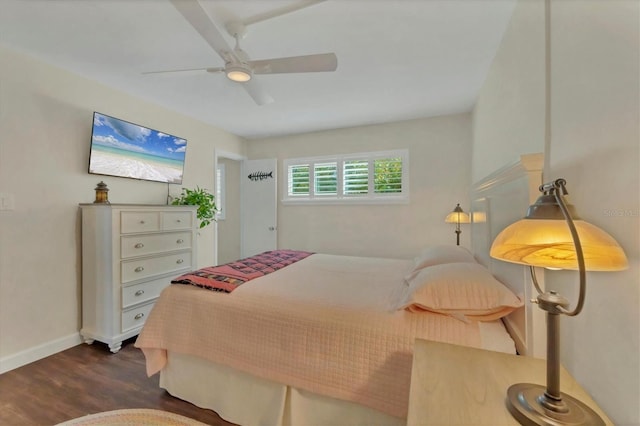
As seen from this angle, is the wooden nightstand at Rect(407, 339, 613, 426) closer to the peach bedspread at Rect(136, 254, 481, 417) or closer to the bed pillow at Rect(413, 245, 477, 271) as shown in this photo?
the peach bedspread at Rect(136, 254, 481, 417)

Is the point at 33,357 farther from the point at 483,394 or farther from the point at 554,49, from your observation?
the point at 554,49

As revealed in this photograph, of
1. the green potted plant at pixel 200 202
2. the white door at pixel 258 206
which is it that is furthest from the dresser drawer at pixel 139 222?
the white door at pixel 258 206

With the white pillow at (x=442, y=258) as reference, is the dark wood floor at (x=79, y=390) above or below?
below

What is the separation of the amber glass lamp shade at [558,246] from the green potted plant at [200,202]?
3.26 meters

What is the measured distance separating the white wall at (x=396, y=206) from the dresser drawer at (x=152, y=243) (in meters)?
1.67

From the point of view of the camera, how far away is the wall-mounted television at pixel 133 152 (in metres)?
2.50

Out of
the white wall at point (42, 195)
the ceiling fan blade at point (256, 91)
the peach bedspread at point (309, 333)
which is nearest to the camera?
the peach bedspread at point (309, 333)

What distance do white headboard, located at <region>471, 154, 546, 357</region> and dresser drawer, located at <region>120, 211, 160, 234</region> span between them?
2.91 meters

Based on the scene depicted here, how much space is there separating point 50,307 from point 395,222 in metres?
3.72

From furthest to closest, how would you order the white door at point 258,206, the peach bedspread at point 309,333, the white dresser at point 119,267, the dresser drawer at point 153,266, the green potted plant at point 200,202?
the white door at point 258,206 < the green potted plant at point 200,202 < the dresser drawer at point 153,266 < the white dresser at point 119,267 < the peach bedspread at point 309,333

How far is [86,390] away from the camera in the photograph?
182 cm

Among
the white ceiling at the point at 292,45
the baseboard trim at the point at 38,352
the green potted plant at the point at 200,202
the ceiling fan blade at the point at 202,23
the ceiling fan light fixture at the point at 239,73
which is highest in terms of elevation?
the white ceiling at the point at 292,45

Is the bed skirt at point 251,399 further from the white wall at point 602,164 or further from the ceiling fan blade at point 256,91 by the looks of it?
the ceiling fan blade at point 256,91

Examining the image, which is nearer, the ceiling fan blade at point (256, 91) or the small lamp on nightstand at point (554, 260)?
the small lamp on nightstand at point (554, 260)
